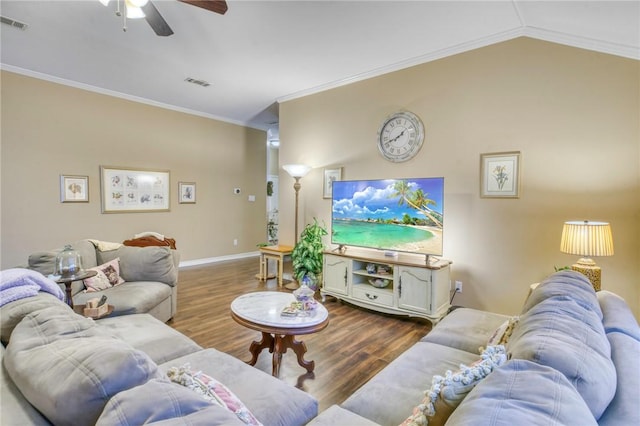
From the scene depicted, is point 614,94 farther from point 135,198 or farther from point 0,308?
point 135,198

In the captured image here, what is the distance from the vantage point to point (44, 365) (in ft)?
2.70

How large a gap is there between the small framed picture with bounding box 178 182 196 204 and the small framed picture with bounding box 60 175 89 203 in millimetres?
1441

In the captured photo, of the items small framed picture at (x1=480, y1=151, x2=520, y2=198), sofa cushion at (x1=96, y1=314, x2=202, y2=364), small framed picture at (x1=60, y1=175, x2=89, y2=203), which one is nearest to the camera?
sofa cushion at (x1=96, y1=314, x2=202, y2=364)

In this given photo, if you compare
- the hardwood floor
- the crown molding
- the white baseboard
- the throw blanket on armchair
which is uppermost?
the crown molding

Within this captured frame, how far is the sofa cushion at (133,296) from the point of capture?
2598mm

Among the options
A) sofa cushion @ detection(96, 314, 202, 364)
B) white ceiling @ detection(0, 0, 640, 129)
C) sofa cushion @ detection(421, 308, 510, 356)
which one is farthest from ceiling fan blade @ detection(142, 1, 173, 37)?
sofa cushion @ detection(421, 308, 510, 356)

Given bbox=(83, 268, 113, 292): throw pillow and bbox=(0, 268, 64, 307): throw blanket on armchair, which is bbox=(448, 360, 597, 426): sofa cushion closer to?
bbox=(0, 268, 64, 307): throw blanket on armchair

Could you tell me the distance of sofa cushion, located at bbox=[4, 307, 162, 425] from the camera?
726 millimetres

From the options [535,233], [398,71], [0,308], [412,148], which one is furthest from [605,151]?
[0,308]

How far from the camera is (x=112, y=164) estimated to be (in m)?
5.06

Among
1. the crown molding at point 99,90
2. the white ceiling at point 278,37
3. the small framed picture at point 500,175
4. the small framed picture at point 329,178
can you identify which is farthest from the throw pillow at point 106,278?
the small framed picture at point 500,175

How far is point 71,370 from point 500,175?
143 inches

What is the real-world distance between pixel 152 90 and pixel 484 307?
18.2 feet

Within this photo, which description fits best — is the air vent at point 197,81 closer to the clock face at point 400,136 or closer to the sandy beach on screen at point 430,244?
the clock face at point 400,136
